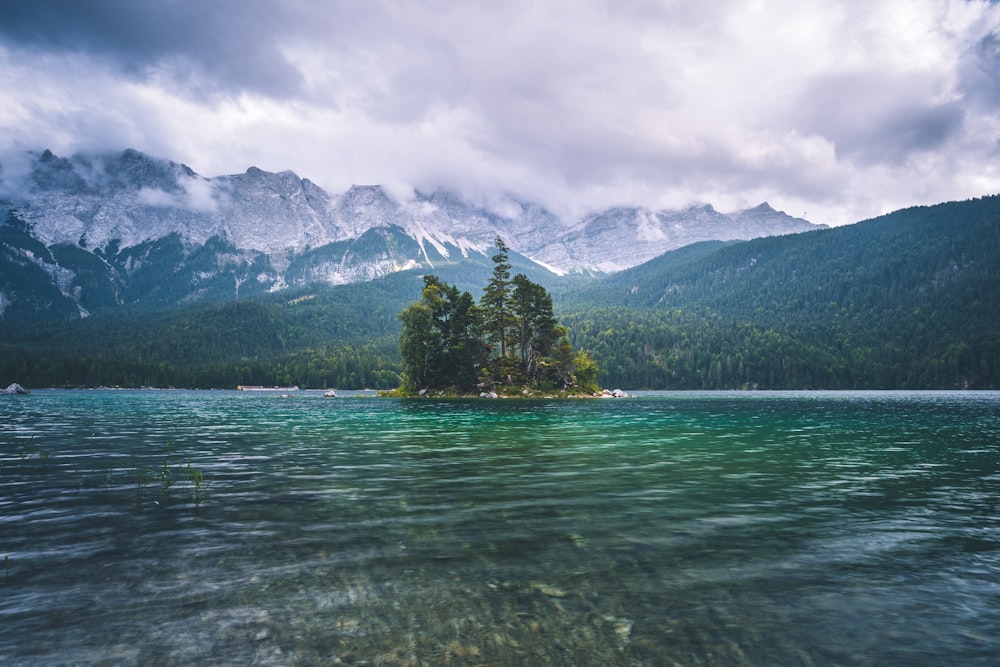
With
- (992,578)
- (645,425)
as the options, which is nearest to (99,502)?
(992,578)

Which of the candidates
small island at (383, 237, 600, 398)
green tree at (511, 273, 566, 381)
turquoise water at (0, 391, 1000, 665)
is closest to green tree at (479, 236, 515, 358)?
small island at (383, 237, 600, 398)

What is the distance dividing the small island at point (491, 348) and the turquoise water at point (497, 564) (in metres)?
103

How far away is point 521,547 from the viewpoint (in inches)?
477

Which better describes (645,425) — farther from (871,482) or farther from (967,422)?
(967,422)

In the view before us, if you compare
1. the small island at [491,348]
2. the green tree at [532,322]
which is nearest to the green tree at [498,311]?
the small island at [491,348]

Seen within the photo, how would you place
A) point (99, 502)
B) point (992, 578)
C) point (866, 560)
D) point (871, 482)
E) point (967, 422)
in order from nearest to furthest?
point (992, 578) → point (866, 560) → point (99, 502) → point (871, 482) → point (967, 422)

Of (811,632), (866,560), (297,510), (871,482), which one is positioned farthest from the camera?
(871,482)

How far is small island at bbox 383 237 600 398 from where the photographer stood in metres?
128

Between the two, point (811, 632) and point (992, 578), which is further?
point (992, 578)

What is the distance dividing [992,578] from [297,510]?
16687 mm

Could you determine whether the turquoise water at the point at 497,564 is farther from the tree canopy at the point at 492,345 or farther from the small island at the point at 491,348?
the tree canopy at the point at 492,345

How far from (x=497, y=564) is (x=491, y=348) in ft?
410

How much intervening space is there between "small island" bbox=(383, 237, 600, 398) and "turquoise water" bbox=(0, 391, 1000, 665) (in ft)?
339

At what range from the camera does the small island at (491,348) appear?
5054 inches
